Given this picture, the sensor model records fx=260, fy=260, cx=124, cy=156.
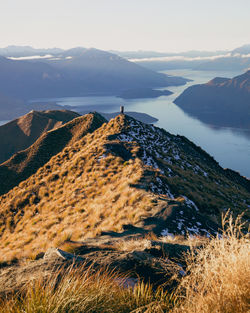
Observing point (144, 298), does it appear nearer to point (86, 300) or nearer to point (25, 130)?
point (86, 300)

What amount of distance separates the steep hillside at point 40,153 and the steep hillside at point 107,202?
1468 centimetres

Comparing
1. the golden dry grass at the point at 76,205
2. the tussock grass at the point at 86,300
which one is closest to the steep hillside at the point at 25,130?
the golden dry grass at the point at 76,205

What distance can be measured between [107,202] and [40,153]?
113ft

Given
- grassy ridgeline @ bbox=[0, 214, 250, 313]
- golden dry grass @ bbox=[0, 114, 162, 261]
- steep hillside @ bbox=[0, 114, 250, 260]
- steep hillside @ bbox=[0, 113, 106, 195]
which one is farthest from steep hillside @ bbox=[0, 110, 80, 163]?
grassy ridgeline @ bbox=[0, 214, 250, 313]

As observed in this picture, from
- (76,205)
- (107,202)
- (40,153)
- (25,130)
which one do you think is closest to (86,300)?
(107,202)

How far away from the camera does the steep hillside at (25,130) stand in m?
103

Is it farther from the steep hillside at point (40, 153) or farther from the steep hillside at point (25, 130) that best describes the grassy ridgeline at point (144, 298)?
the steep hillside at point (25, 130)

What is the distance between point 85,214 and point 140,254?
9.84 meters

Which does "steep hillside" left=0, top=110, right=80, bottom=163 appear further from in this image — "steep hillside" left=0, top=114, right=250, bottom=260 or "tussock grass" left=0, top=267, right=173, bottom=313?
"tussock grass" left=0, top=267, right=173, bottom=313

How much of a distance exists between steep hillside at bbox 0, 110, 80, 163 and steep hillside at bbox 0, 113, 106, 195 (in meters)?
51.9

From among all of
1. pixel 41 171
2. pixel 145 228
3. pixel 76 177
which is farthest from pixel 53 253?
pixel 41 171

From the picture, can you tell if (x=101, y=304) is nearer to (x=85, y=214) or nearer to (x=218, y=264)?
(x=218, y=264)

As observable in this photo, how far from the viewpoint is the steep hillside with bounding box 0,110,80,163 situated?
10269 centimetres

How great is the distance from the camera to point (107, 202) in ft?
50.7
